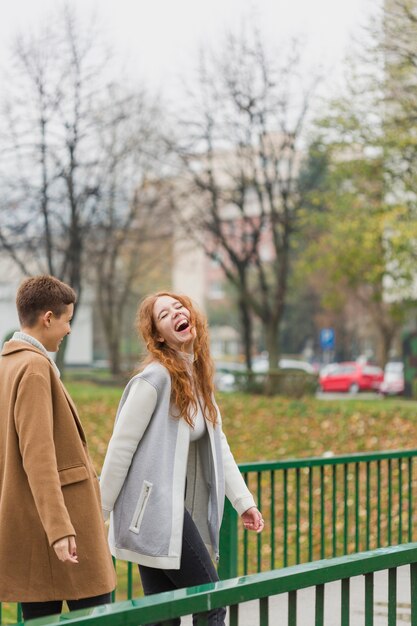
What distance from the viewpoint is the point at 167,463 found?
4242 mm

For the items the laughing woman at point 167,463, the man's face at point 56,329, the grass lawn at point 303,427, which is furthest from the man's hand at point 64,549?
the grass lawn at point 303,427

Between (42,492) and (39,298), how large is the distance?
2.36ft

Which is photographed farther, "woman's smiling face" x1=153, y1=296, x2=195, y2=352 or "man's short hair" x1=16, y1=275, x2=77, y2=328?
"woman's smiling face" x1=153, y1=296, x2=195, y2=352

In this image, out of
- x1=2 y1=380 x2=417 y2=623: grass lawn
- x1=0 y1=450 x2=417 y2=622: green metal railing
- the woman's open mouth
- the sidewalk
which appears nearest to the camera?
the sidewalk

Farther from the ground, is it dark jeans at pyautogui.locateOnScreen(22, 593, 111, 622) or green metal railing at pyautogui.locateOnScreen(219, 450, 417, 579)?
dark jeans at pyautogui.locateOnScreen(22, 593, 111, 622)

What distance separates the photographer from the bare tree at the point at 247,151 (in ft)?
97.8

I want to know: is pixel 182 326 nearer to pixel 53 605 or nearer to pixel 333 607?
pixel 53 605

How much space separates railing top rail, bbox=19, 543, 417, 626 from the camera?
2.43m

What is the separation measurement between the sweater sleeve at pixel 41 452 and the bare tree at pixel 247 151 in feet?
87.6

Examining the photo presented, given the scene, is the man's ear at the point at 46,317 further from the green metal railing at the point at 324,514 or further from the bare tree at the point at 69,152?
the bare tree at the point at 69,152

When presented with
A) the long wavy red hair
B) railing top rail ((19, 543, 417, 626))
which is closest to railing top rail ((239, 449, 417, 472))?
the long wavy red hair

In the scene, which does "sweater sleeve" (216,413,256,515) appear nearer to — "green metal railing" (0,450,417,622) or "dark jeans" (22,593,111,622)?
"green metal railing" (0,450,417,622)

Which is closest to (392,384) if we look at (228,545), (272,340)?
(272,340)

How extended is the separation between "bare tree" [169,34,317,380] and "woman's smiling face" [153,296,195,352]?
84.8ft
